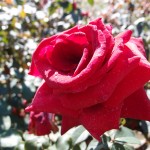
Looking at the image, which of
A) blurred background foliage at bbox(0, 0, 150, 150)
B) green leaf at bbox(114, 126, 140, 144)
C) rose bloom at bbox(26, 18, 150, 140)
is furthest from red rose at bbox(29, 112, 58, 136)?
rose bloom at bbox(26, 18, 150, 140)

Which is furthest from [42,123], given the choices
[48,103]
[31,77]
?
[31,77]

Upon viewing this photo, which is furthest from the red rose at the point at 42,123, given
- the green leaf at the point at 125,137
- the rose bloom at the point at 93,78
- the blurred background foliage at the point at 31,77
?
the rose bloom at the point at 93,78

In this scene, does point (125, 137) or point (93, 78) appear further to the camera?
point (125, 137)

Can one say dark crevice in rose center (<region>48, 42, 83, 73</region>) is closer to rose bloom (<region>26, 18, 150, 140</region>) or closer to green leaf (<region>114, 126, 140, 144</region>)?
rose bloom (<region>26, 18, 150, 140</region>)

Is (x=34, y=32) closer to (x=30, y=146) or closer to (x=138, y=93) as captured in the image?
(x=30, y=146)

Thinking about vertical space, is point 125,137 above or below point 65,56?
below

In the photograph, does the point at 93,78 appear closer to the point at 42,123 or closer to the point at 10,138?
the point at 42,123

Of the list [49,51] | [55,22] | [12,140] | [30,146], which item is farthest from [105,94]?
[55,22]
